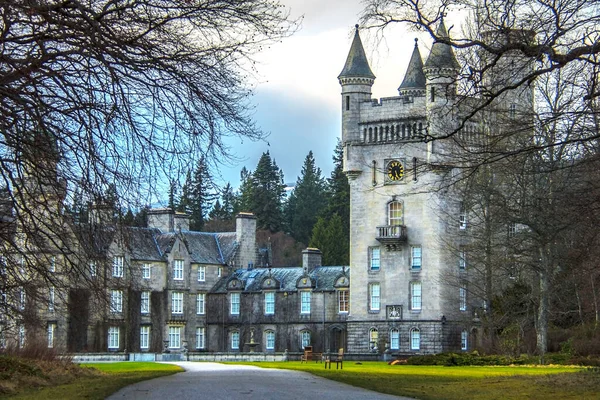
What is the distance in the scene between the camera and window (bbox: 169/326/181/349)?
7369 centimetres

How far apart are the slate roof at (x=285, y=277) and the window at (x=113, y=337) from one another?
8.65 m

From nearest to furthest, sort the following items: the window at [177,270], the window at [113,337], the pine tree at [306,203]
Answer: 1. the window at [113,337]
2. the window at [177,270]
3. the pine tree at [306,203]

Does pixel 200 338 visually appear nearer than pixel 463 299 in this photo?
No

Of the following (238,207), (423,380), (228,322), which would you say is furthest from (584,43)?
(238,207)

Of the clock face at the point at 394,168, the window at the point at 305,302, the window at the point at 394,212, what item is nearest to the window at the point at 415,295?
the window at the point at 394,212

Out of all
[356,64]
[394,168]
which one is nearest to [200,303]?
[394,168]

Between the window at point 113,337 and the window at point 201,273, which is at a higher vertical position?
the window at point 201,273

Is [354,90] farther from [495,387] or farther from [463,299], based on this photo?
[495,387]

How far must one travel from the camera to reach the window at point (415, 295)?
66.1 m

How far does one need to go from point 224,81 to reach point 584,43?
6452 millimetres

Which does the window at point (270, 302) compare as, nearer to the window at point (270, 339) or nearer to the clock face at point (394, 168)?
the window at point (270, 339)

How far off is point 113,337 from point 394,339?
18248 millimetres

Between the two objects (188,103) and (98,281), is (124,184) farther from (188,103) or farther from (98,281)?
(98,281)

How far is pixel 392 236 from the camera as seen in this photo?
66.4m
